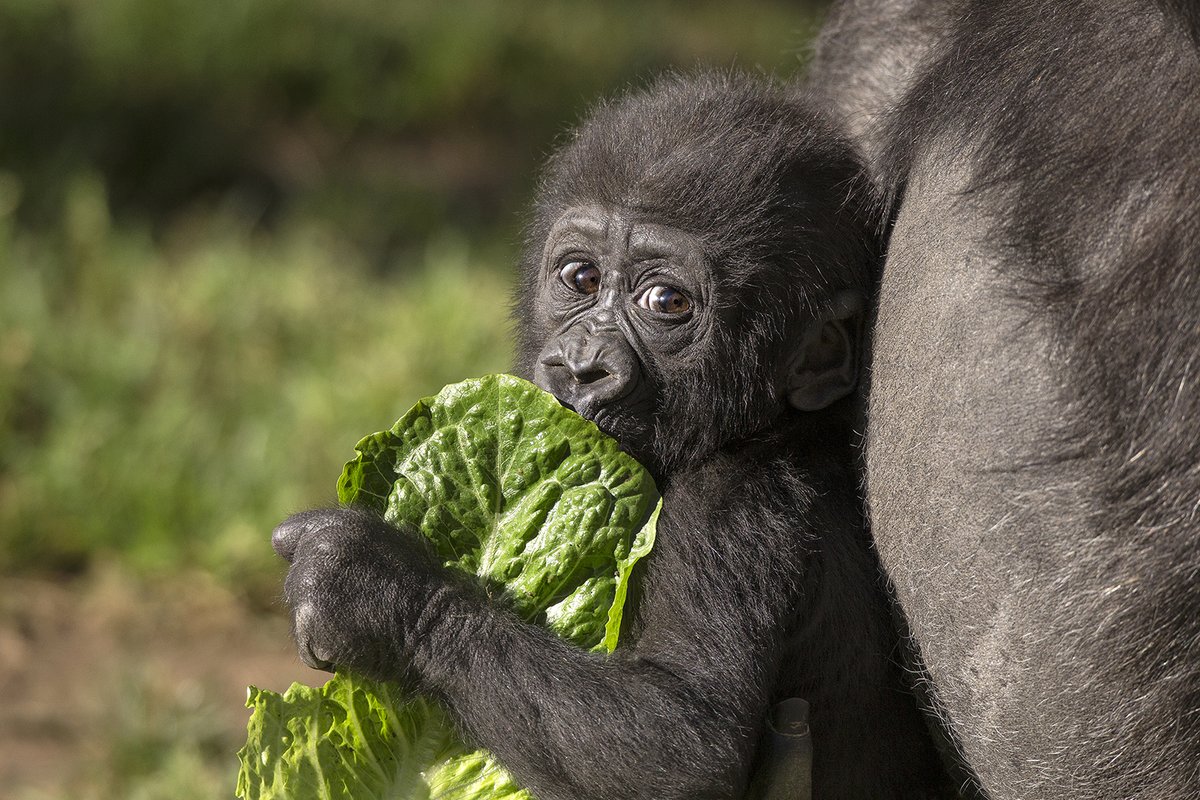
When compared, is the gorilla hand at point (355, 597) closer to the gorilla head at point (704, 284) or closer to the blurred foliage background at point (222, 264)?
the gorilla head at point (704, 284)

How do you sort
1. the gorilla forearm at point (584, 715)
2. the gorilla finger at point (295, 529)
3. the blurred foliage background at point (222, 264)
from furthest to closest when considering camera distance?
the blurred foliage background at point (222, 264) → the gorilla finger at point (295, 529) → the gorilla forearm at point (584, 715)

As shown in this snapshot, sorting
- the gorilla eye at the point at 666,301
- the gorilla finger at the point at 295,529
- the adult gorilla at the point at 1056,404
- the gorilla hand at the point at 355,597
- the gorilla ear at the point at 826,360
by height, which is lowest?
the adult gorilla at the point at 1056,404

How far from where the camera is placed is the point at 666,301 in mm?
2871

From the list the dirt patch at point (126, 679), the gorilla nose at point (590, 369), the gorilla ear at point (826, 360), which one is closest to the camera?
the gorilla nose at point (590, 369)

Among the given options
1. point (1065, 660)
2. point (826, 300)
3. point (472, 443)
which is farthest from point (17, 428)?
point (1065, 660)

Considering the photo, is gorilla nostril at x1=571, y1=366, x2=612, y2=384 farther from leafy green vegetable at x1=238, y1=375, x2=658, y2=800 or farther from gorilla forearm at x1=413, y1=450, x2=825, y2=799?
gorilla forearm at x1=413, y1=450, x2=825, y2=799

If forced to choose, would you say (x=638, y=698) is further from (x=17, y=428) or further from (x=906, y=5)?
(x=17, y=428)

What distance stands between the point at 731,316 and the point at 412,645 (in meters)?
0.87

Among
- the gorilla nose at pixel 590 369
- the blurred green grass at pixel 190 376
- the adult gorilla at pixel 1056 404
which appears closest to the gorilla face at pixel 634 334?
the gorilla nose at pixel 590 369

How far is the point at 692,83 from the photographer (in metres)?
3.26

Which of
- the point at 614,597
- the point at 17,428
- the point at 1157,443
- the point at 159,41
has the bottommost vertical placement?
the point at 1157,443

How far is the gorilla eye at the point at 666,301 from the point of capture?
2871 millimetres

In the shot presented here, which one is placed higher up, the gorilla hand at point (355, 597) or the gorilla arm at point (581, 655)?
the gorilla hand at point (355, 597)

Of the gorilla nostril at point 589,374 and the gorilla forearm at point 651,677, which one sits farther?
the gorilla nostril at point 589,374
